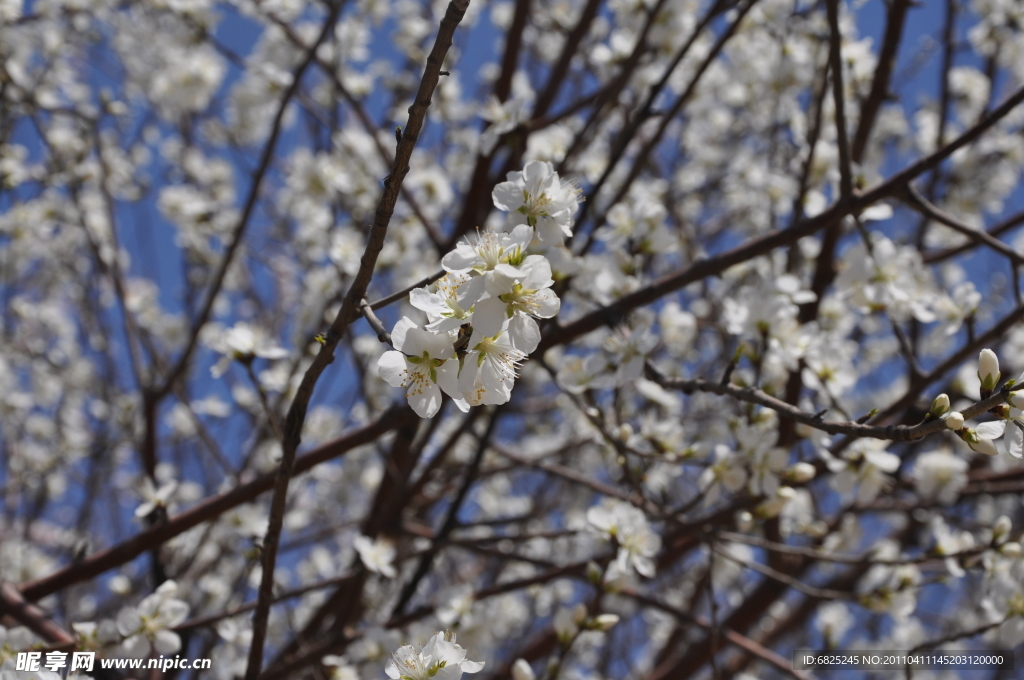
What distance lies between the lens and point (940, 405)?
1.13 meters

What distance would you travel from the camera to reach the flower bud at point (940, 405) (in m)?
1.12

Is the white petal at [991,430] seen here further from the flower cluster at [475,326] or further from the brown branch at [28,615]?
the brown branch at [28,615]

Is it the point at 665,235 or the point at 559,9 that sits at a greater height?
the point at 559,9

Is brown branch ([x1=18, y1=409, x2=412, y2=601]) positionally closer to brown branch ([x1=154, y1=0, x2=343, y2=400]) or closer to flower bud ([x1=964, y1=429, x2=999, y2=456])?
brown branch ([x1=154, y1=0, x2=343, y2=400])

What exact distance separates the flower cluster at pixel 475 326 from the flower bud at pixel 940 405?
24.1 inches

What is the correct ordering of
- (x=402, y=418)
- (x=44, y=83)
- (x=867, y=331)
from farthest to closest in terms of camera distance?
(x=867, y=331) < (x=44, y=83) < (x=402, y=418)

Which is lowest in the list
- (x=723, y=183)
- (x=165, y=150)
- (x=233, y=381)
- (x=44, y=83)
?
(x=233, y=381)

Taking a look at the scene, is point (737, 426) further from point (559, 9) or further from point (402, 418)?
point (559, 9)

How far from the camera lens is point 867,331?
4.16m

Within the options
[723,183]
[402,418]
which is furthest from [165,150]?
[402,418]

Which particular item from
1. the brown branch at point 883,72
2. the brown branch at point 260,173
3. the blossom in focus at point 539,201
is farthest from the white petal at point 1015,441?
the brown branch at point 260,173

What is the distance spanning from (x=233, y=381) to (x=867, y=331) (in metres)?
3.76

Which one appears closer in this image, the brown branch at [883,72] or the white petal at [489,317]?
the white petal at [489,317]

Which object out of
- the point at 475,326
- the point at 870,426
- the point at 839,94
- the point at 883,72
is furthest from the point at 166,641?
the point at 883,72
